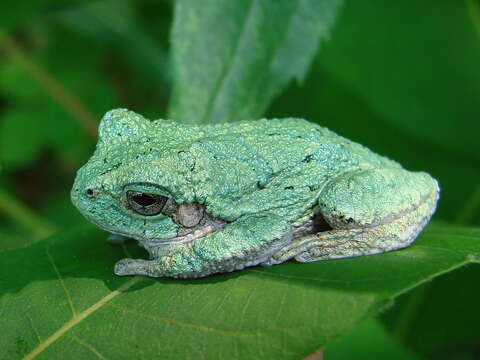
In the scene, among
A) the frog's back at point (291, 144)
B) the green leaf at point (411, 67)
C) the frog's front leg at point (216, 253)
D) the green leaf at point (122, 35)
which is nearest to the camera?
the frog's front leg at point (216, 253)

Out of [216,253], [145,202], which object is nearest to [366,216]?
[216,253]

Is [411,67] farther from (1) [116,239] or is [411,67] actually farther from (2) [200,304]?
(2) [200,304]

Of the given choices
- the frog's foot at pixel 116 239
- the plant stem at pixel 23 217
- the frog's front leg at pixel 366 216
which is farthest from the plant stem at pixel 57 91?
the frog's front leg at pixel 366 216

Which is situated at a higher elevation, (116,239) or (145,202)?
(145,202)

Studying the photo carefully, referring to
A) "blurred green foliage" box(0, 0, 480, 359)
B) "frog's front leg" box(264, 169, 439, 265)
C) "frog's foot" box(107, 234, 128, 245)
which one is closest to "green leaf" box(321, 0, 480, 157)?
"blurred green foliage" box(0, 0, 480, 359)

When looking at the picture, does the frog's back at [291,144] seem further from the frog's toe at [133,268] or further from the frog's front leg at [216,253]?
the frog's toe at [133,268]

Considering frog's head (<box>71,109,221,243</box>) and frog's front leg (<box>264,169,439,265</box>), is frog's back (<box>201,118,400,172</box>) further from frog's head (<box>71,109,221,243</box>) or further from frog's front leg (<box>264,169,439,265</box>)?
frog's head (<box>71,109,221,243</box>)
